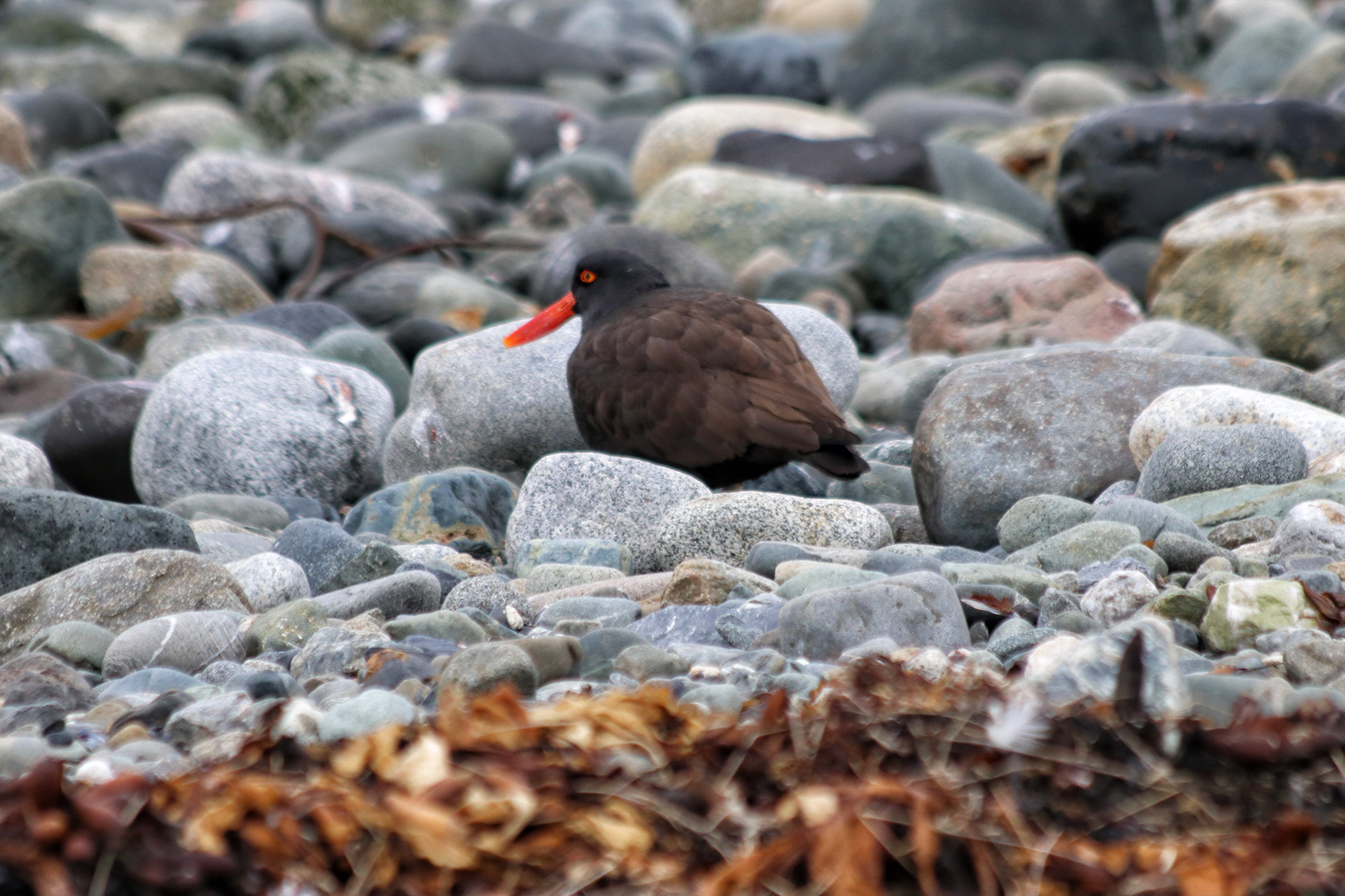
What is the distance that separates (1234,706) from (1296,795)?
7.6 inches

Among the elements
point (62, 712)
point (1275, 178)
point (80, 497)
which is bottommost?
point (1275, 178)

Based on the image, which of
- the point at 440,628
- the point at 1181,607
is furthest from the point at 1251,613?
the point at 440,628

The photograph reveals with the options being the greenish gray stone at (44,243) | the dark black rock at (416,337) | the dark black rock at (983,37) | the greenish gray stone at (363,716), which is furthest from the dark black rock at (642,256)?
the dark black rock at (983,37)

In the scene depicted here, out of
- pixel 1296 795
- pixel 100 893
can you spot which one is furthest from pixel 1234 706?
pixel 100 893

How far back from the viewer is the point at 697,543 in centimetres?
411

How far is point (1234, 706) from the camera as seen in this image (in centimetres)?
203

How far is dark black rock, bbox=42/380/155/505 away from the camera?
19.5 ft

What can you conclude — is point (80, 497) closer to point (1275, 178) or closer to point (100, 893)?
point (100, 893)

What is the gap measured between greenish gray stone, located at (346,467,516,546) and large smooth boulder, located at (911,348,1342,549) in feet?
4.92

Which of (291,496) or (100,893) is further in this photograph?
(291,496)

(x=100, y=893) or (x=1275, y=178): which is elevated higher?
(x=100, y=893)

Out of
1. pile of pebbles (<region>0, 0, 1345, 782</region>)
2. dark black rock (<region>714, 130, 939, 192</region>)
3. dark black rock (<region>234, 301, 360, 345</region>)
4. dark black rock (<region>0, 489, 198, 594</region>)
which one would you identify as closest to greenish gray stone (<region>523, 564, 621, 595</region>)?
pile of pebbles (<region>0, 0, 1345, 782</region>)

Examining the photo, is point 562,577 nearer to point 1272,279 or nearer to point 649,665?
point 649,665

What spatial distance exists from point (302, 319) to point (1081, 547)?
5.54 meters
